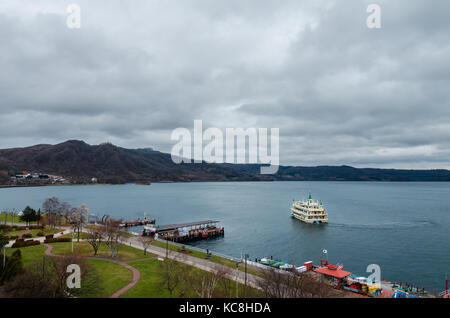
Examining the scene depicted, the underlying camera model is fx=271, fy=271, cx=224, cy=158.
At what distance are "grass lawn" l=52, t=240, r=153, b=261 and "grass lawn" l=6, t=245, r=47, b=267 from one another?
2108 mm

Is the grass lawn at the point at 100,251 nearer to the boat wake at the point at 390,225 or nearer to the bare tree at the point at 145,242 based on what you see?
the bare tree at the point at 145,242

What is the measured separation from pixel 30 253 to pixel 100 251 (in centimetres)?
1086

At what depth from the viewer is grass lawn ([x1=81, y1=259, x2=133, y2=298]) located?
103ft

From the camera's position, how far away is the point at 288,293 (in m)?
25.5

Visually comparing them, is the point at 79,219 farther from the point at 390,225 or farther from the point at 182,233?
the point at 390,225

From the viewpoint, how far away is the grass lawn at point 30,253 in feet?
135

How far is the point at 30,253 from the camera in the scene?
1794 inches

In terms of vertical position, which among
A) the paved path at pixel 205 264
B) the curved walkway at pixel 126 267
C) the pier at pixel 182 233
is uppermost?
the curved walkway at pixel 126 267

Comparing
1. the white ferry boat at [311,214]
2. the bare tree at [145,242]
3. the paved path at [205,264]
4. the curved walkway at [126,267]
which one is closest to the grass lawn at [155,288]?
the curved walkway at [126,267]

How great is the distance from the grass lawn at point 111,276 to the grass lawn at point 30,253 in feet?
27.8
